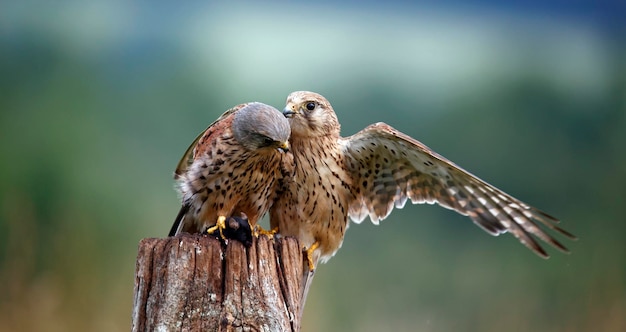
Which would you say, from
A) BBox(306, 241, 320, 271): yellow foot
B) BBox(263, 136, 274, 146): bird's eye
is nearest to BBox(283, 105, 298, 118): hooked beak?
BBox(263, 136, 274, 146): bird's eye

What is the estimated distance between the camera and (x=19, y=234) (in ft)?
11.7

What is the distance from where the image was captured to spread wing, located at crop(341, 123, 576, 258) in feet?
8.64

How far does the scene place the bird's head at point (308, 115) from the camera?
2631 mm

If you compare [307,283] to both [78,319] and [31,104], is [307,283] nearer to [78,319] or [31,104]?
[78,319]

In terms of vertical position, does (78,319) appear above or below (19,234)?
below

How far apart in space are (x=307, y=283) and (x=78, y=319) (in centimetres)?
152

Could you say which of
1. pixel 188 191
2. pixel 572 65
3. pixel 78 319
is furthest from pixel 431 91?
pixel 78 319

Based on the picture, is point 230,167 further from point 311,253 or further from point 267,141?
point 311,253

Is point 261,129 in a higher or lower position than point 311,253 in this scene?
higher

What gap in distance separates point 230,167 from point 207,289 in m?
0.74

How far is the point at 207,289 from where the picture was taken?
1774 millimetres

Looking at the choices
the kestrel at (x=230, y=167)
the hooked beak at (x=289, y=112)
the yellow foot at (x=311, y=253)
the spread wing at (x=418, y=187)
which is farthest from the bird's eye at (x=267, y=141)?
the yellow foot at (x=311, y=253)

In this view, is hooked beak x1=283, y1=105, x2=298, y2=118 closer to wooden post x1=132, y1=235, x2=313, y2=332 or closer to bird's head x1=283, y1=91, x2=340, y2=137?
bird's head x1=283, y1=91, x2=340, y2=137

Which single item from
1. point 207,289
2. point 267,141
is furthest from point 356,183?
point 207,289
